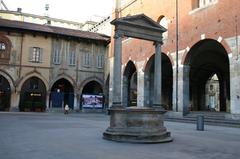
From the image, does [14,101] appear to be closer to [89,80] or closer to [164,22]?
[89,80]

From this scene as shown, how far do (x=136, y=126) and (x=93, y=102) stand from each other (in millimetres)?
25752

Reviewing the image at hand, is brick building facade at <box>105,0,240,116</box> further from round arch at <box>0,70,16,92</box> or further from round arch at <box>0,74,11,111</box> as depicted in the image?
round arch at <box>0,74,11,111</box>

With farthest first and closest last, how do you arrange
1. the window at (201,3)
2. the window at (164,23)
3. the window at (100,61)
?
the window at (100,61)
the window at (164,23)
the window at (201,3)

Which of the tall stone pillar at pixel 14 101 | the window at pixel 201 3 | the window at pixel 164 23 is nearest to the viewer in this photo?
the window at pixel 201 3

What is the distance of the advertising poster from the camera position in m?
35.0

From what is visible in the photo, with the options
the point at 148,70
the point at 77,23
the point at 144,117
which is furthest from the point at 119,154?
the point at 77,23

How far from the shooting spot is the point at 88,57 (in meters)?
37.6

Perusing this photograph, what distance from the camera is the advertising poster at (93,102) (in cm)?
3500

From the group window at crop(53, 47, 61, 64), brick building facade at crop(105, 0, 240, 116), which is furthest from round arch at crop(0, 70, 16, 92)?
brick building facade at crop(105, 0, 240, 116)

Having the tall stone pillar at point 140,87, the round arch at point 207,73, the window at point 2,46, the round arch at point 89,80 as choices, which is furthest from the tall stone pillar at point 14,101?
the round arch at point 207,73

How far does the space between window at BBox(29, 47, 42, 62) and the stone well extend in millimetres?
25747

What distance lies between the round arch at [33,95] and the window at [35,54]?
210cm

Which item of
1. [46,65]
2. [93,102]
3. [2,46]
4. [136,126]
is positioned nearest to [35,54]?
[46,65]

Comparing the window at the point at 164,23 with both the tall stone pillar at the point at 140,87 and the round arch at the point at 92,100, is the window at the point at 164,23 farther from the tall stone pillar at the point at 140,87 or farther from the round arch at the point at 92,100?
the round arch at the point at 92,100
